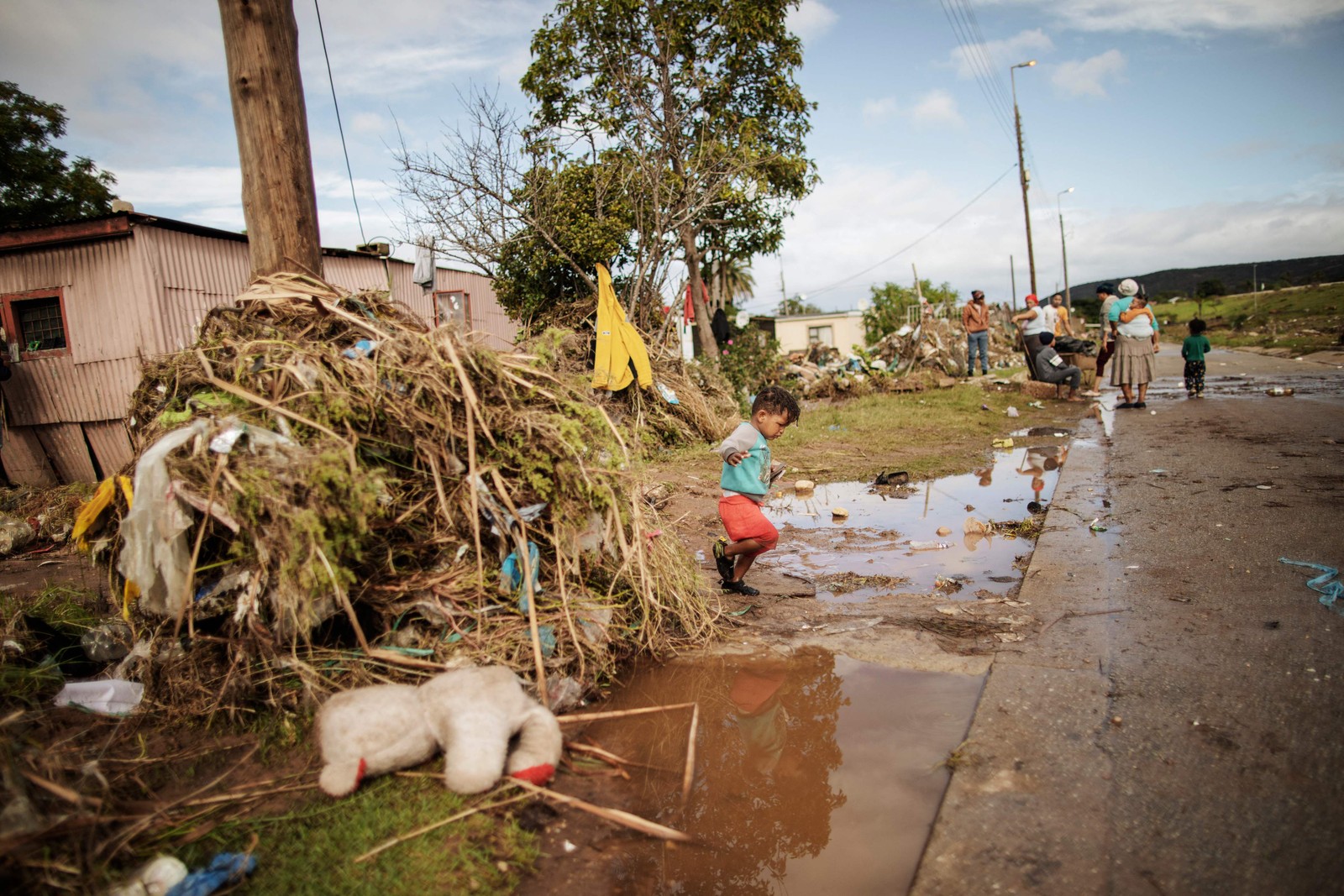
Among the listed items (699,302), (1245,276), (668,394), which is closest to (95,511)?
(668,394)

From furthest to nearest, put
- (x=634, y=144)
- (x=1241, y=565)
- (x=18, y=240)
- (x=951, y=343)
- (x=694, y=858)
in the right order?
(x=951, y=343) < (x=634, y=144) < (x=18, y=240) < (x=1241, y=565) < (x=694, y=858)

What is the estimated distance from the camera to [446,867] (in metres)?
2.05

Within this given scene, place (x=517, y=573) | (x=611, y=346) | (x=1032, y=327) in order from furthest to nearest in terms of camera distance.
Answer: (x=1032, y=327) → (x=611, y=346) → (x=517, y=573)

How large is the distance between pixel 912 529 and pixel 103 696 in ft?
16.4

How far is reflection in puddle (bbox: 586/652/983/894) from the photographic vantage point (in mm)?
2150

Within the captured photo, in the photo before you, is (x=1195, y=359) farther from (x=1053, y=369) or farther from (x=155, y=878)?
(x=155, y=878)

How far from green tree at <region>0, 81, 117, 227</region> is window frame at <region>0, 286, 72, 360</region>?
32.6ft

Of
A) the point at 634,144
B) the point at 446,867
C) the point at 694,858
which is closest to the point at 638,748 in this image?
the point at 694,858

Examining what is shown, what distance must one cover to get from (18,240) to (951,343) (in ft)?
61.8

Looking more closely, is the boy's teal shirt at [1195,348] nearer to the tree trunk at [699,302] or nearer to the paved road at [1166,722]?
the paved road at [1166,722]

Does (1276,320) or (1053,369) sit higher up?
(1276,320)

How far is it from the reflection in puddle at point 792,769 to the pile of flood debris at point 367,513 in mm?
411

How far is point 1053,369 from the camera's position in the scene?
13.2m

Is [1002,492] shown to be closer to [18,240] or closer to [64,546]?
[64,546]
